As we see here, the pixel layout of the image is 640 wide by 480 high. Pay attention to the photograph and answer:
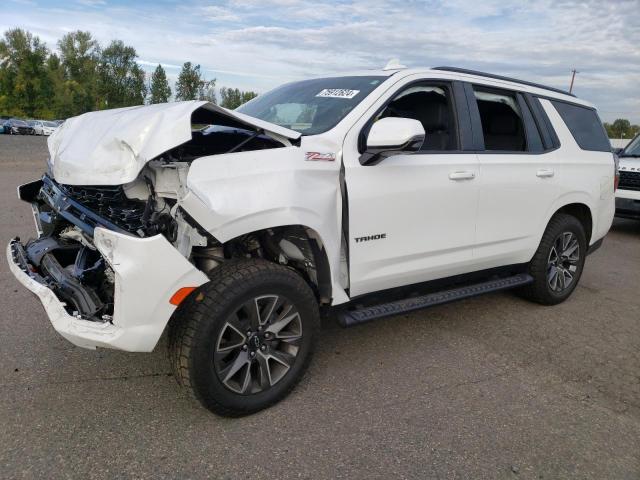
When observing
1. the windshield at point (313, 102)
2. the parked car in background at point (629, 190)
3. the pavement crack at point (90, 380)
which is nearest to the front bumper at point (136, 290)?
the pavement crack at point (90, 380)

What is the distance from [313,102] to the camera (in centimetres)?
368

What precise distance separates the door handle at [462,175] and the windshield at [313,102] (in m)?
0.81

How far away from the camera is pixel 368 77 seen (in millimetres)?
3660

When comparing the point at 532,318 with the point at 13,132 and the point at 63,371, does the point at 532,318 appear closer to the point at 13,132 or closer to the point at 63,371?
the point at 63,371

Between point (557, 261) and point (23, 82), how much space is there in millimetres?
70162

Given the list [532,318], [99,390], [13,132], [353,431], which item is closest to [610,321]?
[532,318]

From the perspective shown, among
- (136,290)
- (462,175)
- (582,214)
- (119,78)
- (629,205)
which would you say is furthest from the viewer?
(119,78)

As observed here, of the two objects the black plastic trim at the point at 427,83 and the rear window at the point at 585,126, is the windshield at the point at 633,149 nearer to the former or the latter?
the rear window at the point at 585,126

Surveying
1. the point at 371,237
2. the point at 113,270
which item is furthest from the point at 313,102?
the point at 113,270

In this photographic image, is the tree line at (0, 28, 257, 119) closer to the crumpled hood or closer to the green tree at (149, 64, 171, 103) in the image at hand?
the green tree at (149, 64, 171, 103)

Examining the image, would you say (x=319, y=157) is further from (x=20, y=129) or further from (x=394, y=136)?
(x=20, y=129)

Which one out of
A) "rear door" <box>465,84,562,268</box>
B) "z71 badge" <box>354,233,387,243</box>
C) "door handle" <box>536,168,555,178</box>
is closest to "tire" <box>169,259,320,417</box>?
"z71 badge" <box>354,233,387,243</box>

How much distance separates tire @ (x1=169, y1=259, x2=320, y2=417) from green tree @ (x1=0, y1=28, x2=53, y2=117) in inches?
2758

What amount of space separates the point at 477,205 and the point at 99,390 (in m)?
2.83
